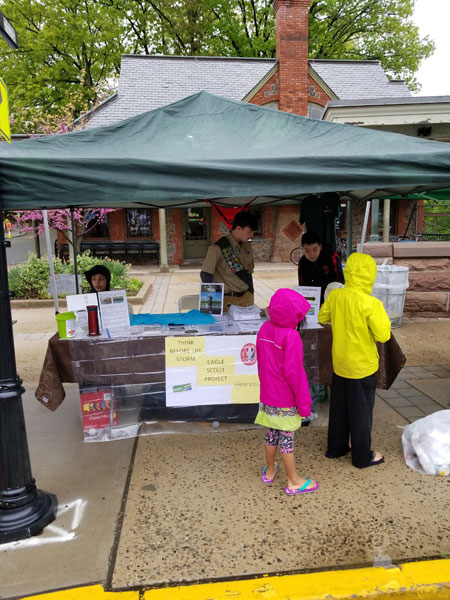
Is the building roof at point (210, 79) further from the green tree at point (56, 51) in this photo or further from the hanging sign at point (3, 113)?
the hanging sign at point (3, 113)

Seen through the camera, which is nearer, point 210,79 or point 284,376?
point 284,376

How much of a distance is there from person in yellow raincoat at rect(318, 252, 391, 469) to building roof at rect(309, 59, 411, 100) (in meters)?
17.7

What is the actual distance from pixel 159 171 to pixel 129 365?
1.69 m

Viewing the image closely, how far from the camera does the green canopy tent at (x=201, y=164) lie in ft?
10.1

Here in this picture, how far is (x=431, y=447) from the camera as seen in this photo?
11.8ft

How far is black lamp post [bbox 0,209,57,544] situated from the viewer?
2918mm

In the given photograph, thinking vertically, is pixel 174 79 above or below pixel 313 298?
above

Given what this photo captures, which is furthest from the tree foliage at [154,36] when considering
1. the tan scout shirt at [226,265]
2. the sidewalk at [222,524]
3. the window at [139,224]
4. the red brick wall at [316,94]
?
the sidewalk at [222,524]

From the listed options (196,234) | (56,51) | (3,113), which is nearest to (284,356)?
(3,113)

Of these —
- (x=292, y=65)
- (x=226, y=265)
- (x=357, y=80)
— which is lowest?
(x=226, y=265)

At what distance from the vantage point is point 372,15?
27.9m

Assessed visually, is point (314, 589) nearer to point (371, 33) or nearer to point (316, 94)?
point (316, 94)

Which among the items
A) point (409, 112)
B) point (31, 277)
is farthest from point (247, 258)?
point (31, 277)

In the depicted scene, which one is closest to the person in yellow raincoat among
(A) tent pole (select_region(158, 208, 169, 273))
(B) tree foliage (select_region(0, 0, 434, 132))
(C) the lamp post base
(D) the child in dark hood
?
(C) the lamp post base
